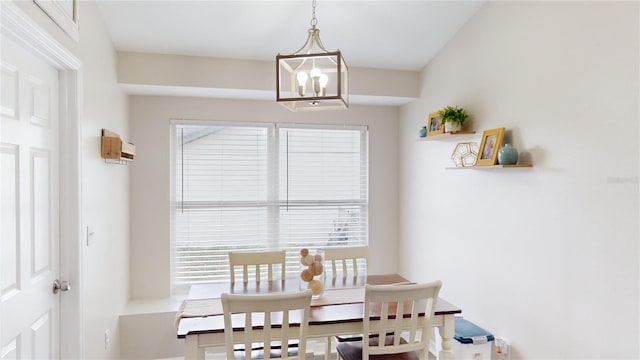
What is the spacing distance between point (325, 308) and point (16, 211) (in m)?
1.54

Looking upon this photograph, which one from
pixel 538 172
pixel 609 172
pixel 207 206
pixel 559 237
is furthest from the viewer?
pixel 207 206

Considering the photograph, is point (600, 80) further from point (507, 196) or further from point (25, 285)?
point (25, 285)

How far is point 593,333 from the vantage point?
1.92 meters

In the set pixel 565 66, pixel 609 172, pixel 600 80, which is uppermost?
pixel 565 66

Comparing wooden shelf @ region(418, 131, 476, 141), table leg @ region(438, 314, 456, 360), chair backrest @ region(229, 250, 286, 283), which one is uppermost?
wooden shelf @ region(418, 131, 476, 141)

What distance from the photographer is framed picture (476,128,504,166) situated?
2471mm

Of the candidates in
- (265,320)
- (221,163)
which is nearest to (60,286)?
(265,320)

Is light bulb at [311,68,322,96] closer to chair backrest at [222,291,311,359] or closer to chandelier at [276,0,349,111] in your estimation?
chandelier at [276,0,349,111]

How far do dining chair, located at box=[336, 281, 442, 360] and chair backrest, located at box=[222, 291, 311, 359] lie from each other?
1.07 feet

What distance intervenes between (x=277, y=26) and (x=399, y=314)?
7.08ft

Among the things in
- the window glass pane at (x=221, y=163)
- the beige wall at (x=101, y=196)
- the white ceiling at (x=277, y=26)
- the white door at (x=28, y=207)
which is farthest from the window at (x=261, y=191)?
the white door at (x=28, y=207)

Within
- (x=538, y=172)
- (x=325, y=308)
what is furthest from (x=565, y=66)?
(x=325, y=308)

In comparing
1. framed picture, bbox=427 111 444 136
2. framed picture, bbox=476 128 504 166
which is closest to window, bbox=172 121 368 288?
framed picture, bbox=427 111 444 136

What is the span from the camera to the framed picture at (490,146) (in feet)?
8.11
